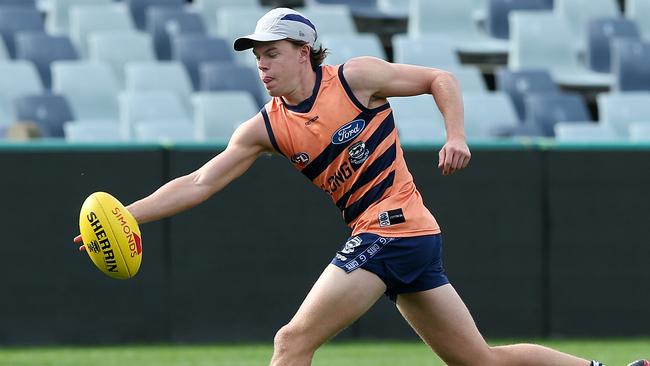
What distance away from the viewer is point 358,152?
6.80 meters

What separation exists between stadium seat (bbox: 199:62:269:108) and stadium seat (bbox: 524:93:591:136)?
8.63 feet

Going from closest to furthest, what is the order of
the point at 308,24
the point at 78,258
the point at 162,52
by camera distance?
the point at 308,24
the point at 78,258
the point at 162,52

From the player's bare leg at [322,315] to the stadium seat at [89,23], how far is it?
28.6 ft

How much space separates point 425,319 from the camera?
22.6 feet

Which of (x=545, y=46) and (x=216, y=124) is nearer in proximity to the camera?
(x=216, y=124)

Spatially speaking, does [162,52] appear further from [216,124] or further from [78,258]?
[78,258]

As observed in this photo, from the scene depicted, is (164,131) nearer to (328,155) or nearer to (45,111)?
(45,111)

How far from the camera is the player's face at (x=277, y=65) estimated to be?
6.73m

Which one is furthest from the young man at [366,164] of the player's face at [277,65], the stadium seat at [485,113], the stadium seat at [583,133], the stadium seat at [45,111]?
the stadium seat at [485,113]

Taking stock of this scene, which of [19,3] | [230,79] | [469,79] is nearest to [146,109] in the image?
[230,79]

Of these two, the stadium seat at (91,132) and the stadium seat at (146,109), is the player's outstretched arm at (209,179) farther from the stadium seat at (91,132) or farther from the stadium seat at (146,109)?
the stadium seat at (146,109)

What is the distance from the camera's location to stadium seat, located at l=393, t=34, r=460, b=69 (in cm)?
1467

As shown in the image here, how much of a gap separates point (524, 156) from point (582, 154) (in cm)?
47

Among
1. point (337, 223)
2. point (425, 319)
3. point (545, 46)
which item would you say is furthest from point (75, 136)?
point (425, 319)
